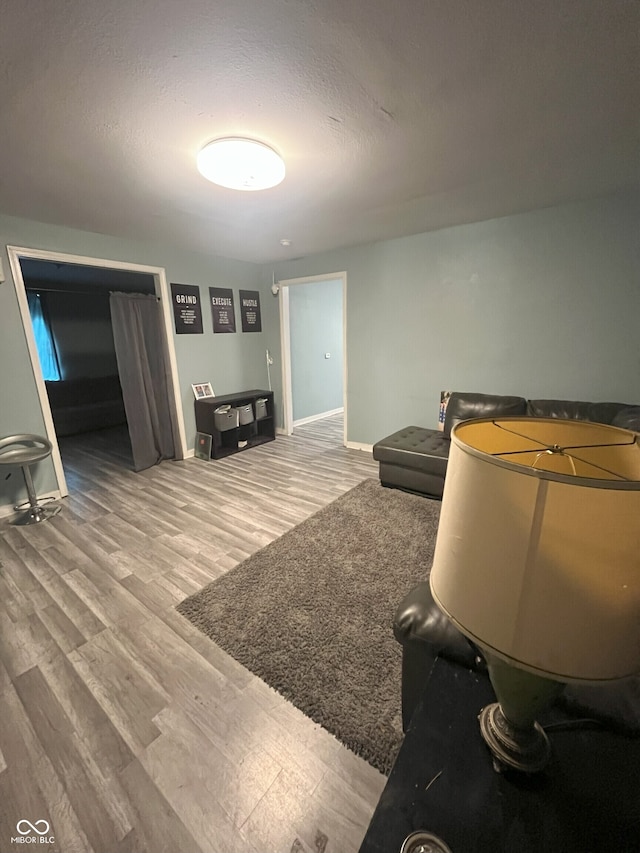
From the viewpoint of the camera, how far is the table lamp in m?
0.38

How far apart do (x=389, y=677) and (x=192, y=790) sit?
31.5 inches

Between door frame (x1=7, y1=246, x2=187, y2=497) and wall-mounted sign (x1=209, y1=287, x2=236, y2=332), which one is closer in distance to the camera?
door frame (x1=7, y1=246, x2=187, y2=497)

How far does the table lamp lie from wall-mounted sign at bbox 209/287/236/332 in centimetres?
438

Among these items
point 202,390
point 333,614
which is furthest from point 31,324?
point 333,614

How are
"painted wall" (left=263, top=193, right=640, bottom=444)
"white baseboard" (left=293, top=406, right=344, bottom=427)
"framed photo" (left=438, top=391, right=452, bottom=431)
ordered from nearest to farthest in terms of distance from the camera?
"painted wall" (left=263, top=193, right=640, bottom=444) < "framed photo" (left=438, top=391, right=452, bottom=431) < "white baseboard" (left=293, top=406, right=344, bottom=427)

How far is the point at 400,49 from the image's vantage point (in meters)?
1.21

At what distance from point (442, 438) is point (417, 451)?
0.53 m

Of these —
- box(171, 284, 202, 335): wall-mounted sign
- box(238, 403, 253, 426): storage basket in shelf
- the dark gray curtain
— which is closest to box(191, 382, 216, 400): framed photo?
the dark gray curtain

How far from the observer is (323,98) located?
144 centimetres

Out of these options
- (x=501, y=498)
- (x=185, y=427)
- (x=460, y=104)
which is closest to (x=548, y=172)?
(x=460, y=104)

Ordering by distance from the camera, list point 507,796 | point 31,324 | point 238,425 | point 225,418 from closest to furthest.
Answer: point 507,796
point 31,324
point 225,418
point 238,425

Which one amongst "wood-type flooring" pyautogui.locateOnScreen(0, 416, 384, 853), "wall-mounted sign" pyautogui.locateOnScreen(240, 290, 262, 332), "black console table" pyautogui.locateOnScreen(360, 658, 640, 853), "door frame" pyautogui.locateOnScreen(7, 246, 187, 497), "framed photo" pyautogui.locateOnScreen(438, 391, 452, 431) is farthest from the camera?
"wall-mounted sign" pyautogui.locateOnScreen(240, 290, 262, 332)

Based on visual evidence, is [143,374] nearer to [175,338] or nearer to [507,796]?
[175,338]

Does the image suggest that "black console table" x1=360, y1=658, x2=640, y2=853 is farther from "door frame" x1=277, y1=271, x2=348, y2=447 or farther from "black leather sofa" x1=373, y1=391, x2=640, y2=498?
"door frame" x1=277, y1=271, x2=348, y2=447
